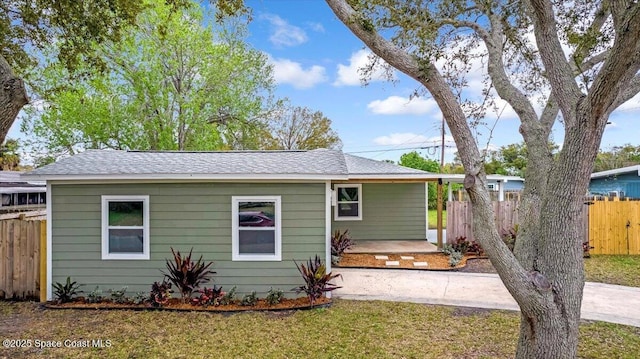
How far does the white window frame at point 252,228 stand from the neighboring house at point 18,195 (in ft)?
40.3

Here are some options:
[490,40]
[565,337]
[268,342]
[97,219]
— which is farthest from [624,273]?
[97,219]

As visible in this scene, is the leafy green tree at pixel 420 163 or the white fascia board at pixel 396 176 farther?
the leafy green tree at pixel 420 163

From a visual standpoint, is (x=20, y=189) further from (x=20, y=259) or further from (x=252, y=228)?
(x=252, y=228)

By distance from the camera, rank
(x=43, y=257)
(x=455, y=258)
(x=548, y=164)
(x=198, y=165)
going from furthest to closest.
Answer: (x=455, y=258)
(x=198, y=165)
(x=43, y=257)
(x=548, y=164)

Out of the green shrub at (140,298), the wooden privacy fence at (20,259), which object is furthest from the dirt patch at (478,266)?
the wooden privacy fence at (20,259)

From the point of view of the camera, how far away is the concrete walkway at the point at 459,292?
6333 mm

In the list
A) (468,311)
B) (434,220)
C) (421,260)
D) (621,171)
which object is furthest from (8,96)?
(621,171)

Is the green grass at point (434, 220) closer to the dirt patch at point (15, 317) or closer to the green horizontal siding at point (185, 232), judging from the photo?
the green horizontal siding at point (185, 232)

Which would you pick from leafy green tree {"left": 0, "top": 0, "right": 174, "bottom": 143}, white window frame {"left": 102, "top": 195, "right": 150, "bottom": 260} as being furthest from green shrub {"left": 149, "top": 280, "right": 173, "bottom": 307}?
leafy green tree {"left": 0, "top": 0, "right": 174, "bottom": 143}

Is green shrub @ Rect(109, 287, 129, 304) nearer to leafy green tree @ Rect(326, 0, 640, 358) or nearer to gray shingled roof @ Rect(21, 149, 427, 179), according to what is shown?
gray shingled roof @ Rect(21, 149, 427, 179)

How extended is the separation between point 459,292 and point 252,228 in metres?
4.28

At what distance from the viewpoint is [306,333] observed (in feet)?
17.7

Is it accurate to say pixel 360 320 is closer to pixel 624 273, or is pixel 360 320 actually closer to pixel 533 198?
pixel 533 198

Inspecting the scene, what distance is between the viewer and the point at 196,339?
5219 mm
